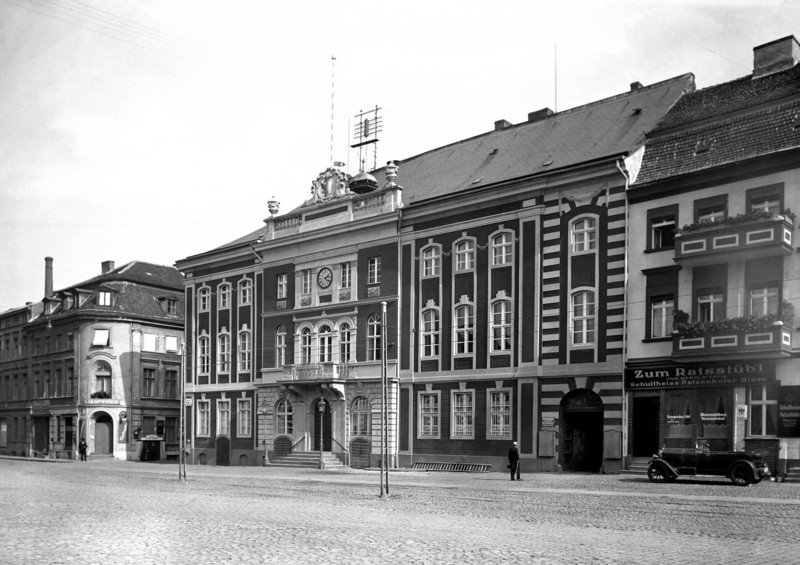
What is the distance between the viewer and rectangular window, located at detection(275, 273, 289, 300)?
171ft

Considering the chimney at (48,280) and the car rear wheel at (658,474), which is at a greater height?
the chimney at (48,280)

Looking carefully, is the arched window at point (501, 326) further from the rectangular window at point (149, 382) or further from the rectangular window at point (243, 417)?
the rectangular window at point (149, 382)

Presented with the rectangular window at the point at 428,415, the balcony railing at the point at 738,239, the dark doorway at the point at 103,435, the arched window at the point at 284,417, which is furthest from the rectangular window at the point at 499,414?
the dark doorway at the point at 103,435

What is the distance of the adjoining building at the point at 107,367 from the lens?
69688mm

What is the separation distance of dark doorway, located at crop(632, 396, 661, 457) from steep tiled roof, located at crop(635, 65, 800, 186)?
350 inches

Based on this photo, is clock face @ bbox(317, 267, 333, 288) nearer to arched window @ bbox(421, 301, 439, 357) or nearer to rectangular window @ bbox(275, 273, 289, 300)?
rectangular window @ bbox(275, 273, 289, 300)

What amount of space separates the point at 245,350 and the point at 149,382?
21153 mm

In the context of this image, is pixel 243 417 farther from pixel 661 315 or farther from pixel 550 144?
pixel 661 315

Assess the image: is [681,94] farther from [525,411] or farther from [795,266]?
[525,411]

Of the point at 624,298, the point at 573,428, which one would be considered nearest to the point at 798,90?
the point at 624,298

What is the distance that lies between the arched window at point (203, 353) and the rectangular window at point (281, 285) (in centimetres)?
748

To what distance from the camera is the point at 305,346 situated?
166 ft

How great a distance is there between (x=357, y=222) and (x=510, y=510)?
91.2 feet

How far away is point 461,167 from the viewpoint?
156 feet
